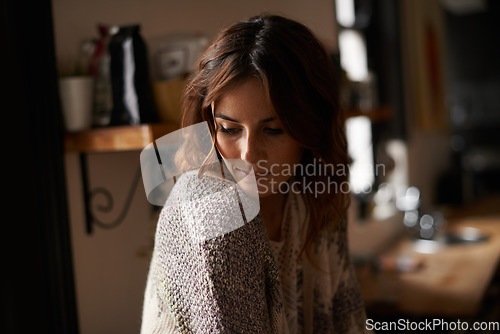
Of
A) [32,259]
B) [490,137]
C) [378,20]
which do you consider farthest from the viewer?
[490,137]

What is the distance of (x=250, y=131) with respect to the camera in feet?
1.76

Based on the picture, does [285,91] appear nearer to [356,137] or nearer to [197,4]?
[197,4]

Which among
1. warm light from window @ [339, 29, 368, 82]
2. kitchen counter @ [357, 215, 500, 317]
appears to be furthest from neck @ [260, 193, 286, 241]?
warm light from window @ [339, 29, 368, 82]

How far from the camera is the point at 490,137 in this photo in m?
4.08

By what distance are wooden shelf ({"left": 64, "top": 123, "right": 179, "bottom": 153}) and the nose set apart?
255 millimetres

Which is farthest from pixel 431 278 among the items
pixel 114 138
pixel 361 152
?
pixel 114 138

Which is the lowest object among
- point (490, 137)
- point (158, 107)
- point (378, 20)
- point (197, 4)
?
point (490, 137)

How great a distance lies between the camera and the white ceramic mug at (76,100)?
831mm

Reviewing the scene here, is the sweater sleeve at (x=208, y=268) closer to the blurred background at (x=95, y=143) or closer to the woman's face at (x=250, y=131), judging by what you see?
the woman's face at (x=250, y=131)

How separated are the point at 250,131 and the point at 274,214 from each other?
0.27m

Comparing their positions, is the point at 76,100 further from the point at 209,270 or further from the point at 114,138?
the point at 209,270

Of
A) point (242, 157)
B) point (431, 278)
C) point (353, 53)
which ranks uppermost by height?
point (353, 53)

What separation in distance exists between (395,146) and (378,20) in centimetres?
67

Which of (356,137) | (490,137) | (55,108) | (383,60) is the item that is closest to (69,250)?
(55,108)
